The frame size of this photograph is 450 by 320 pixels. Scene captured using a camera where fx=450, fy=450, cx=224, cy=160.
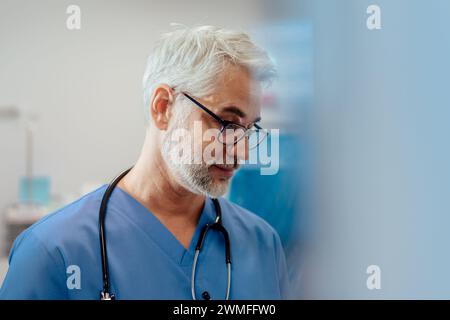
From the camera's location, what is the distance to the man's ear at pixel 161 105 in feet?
2.63

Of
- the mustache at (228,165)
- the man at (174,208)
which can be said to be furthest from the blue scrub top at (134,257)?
the mustache at (228,165)

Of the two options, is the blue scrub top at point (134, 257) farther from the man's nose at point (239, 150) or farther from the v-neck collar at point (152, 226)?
the man's nose at point (239, 150)

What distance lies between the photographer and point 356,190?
97cm

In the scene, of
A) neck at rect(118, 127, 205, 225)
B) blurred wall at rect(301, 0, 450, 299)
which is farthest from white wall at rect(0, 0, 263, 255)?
blurred wall at rect(301, 0, 450, 299)

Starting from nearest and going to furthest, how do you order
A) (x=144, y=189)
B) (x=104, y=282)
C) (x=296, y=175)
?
(x=104, y=282), (x=144, y=189), (x=296, y=175)

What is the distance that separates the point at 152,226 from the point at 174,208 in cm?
6

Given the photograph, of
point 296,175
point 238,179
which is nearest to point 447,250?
point 296,175

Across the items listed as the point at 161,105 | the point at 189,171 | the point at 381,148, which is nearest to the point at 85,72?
the point at 161,105

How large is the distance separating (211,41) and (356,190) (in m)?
0.45

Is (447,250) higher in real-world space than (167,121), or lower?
lower

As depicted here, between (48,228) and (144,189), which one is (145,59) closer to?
(144,189)

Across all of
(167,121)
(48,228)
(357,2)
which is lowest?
(48,228)

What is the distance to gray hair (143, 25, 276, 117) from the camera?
2.54ft

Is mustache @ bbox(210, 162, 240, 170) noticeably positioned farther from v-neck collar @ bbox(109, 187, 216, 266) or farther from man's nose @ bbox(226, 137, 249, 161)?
v-neck collar @ bbox(109, 187, 216, 266)
